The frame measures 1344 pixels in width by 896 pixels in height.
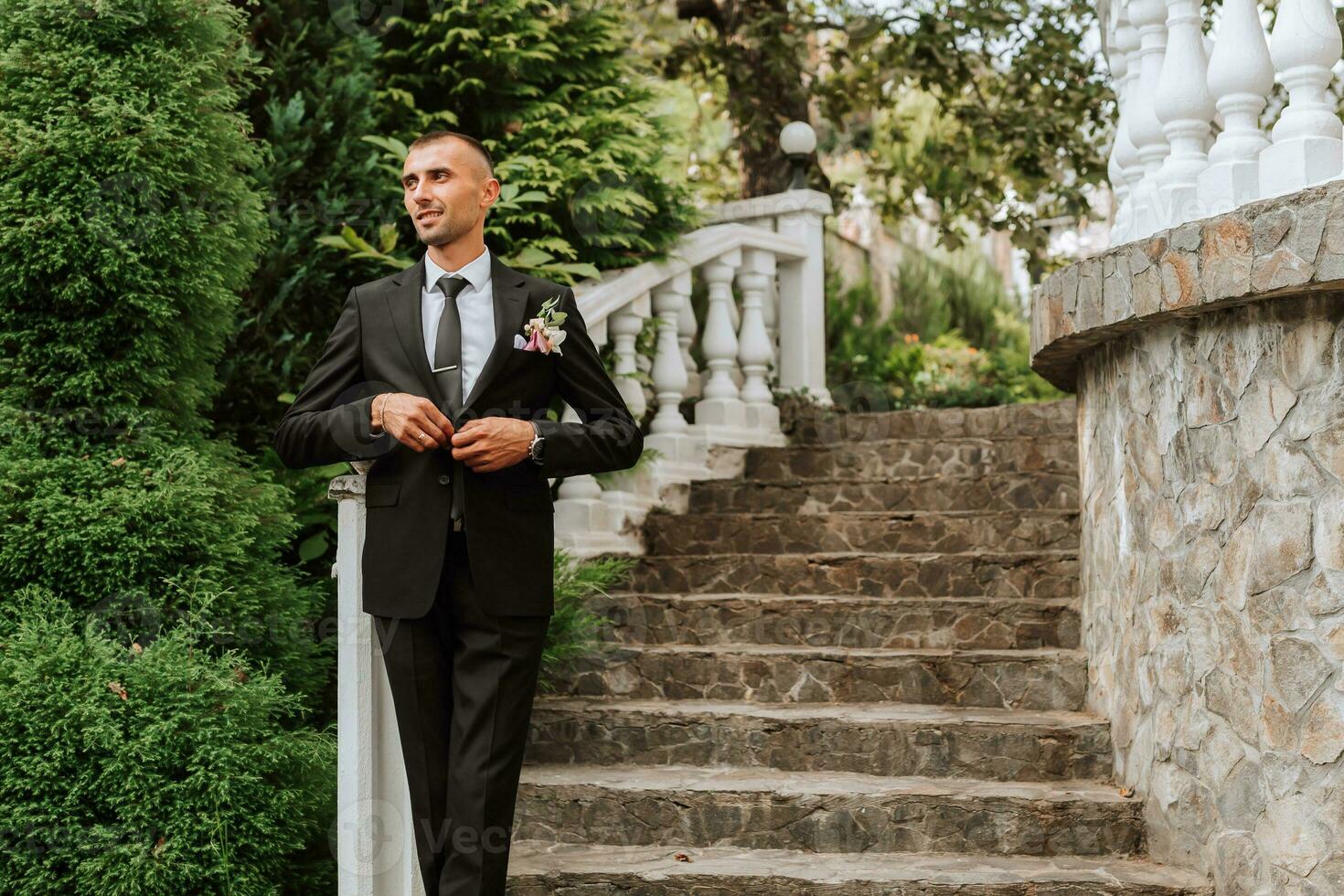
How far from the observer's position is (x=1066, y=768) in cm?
403

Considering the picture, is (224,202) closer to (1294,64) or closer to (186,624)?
(186,624)

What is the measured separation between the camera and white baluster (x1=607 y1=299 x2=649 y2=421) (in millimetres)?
5809

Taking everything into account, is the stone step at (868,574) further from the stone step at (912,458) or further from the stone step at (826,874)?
the stone step at (826,874)

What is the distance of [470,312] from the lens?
276 centimetres

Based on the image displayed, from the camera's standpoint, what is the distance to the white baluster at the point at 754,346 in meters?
6.71

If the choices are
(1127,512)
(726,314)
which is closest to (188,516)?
(1127,512)

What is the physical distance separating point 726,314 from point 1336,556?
3945 mm

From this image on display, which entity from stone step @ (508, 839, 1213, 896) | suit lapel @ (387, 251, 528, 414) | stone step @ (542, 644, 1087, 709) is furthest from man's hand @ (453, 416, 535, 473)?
stone step @ (542, 644, 1087, 709)

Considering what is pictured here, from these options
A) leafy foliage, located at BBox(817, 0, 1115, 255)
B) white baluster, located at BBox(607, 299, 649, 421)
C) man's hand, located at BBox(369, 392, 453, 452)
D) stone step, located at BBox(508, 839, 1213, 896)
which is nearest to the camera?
man's hand, located at BBox(369, 392, 453, 452)

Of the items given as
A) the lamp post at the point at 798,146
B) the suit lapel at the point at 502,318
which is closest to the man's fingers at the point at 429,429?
the suit lapel at the point at 502,318

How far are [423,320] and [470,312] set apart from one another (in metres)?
0.10

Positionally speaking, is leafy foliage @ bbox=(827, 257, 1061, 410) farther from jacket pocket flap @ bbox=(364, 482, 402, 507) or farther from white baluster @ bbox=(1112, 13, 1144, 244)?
jacket pocket flap @ bbox=(364, 482, 402, 507)

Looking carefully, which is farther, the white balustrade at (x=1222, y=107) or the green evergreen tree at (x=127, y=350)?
the green evergreen tree at (x=127, y=350)

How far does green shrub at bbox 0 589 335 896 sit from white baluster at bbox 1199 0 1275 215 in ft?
8.62
